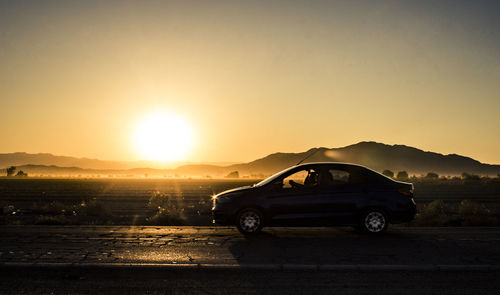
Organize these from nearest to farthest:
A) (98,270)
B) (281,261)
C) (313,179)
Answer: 1. (98,270)
2. (281,261)
3. (313,179)

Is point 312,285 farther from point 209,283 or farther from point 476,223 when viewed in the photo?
point 476,223

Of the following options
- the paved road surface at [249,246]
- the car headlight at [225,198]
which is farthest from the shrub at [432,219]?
the car headlight at [225,198]

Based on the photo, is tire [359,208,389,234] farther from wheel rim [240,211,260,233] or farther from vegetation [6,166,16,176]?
vegetation [6,166,16,176]

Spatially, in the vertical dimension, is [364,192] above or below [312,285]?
above

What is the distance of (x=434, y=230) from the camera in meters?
13.2

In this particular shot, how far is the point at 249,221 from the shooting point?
11828 millimetres

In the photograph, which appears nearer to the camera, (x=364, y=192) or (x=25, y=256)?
(x=25, y=256)

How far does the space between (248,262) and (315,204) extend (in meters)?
3.86

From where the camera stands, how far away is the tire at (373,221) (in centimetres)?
1183

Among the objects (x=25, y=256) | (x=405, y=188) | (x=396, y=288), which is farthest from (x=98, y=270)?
(x=405, y=188)

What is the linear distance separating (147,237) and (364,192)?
573cm

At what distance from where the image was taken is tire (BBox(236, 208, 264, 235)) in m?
11.8

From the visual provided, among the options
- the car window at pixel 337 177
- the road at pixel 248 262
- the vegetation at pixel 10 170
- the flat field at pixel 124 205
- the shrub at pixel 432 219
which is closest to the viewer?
the road at pixel 248 262

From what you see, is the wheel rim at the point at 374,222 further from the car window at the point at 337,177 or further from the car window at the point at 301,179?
the car window at the point at 301,179
